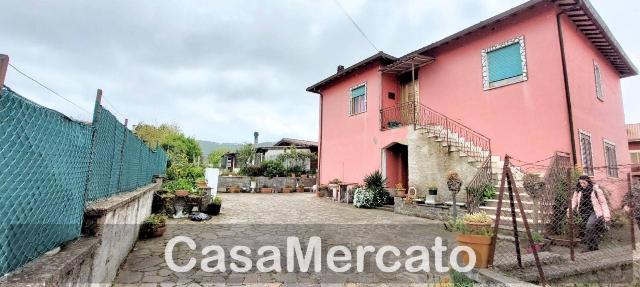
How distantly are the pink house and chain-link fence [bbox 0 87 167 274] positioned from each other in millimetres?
8553

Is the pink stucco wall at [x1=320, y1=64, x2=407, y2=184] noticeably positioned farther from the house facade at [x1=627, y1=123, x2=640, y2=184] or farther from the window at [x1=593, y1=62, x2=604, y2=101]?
the house facade at [x1=627, y1=123, x2=640, y2=184]

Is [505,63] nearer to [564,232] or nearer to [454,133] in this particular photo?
[454,133]

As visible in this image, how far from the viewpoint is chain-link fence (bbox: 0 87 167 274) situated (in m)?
1.68

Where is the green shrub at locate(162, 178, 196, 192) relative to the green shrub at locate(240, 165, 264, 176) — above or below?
below

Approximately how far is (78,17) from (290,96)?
19.1m

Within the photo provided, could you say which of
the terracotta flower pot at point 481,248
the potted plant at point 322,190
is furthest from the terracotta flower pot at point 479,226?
the potted plant at point 322,190

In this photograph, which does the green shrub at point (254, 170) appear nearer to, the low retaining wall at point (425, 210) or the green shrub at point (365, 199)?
the green shrub at point (365, 199)

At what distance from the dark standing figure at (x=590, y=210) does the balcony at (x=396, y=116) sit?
7271mm

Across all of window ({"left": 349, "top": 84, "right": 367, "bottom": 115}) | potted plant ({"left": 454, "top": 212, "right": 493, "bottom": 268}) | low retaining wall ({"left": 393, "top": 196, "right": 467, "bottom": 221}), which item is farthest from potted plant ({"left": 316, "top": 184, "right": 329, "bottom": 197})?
potted plant ({"left": 454, "top": 212, "right": 493, "bottom": 268})

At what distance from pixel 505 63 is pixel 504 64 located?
39 millimetres

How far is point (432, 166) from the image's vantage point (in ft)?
34.1

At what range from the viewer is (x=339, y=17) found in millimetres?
9336

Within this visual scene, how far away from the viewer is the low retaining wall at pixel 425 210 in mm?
8703

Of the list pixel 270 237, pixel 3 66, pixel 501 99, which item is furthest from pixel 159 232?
pixel 501 99
